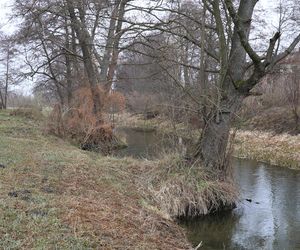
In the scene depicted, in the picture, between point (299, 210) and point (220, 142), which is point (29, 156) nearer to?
point (220, 142)

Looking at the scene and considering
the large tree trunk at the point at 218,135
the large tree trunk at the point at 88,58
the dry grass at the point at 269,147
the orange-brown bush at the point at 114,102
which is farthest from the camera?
the orange-brown bush at the point at 114,102

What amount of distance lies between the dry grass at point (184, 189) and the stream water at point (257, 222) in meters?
0.28

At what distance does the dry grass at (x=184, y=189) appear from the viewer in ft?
30.3

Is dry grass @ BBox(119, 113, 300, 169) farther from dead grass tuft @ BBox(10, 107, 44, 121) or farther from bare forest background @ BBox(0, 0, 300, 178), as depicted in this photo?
dead grass tuft @ BBox(10, 107, 44, 121)

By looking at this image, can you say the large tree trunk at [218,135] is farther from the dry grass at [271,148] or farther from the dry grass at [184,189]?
the dry grass at [271,148]

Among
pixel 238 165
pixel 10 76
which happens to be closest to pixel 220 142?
pixel 238 165

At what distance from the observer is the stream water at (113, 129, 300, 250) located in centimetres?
824

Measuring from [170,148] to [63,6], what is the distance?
29.7 feet

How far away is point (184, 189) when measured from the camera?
9547 mm

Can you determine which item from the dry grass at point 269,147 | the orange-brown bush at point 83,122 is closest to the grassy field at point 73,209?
the dry grass at point 269,147

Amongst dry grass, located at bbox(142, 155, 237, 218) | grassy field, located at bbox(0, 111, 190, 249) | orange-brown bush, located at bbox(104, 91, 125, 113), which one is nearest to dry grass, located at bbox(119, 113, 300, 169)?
orange-brown bush, located at bbox(104, 91, 125, 113)

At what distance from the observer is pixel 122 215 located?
6746 mm

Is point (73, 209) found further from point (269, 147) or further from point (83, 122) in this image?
point (269, 147)

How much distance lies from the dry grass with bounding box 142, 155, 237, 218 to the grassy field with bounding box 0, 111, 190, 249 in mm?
565
